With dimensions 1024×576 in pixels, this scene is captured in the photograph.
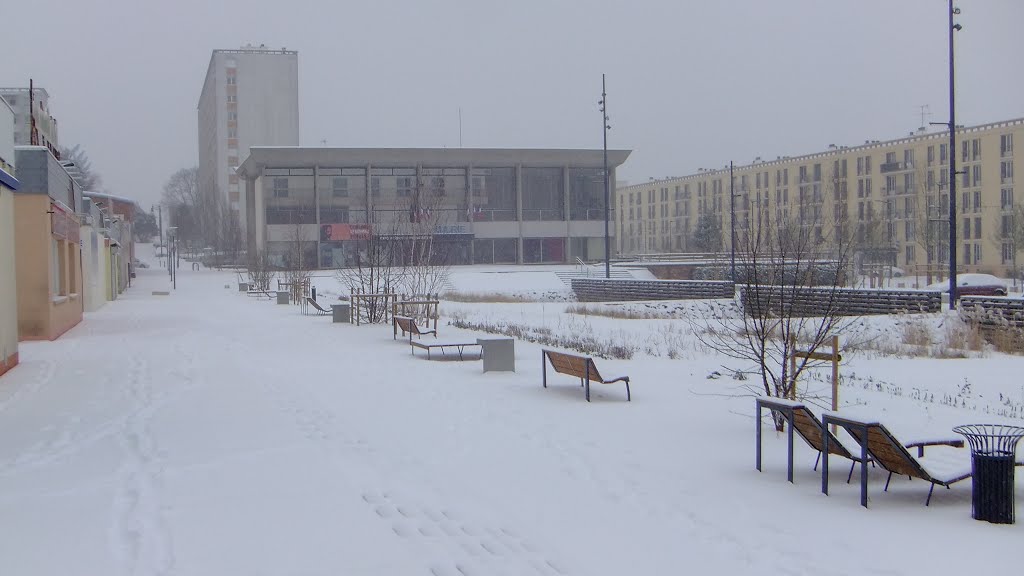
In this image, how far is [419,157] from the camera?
266 ft

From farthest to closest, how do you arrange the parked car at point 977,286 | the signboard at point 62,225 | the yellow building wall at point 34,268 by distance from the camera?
the parked car at point 977,286 → the signboard at point 62,225 → the yellow building wall at point 34,268

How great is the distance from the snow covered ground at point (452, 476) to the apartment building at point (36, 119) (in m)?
18.0

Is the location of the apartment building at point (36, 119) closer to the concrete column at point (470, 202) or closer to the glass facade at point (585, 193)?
the concrete column at point (470, 202)

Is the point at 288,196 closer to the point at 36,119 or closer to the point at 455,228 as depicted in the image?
the point at 455,228

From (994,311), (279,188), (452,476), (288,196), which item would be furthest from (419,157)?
(452,476)

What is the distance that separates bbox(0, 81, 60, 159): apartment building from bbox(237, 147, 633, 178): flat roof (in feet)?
92.1

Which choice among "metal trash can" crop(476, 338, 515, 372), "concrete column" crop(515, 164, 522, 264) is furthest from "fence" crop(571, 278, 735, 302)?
"concrete column" crop(515, 164, 522, 264)

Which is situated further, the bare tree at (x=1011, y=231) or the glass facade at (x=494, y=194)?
the glass facade at (x=494, y=194)

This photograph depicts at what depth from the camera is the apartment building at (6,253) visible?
1594 centimetres

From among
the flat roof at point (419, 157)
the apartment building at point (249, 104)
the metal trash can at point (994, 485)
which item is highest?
the apartment building at point (249, 104)

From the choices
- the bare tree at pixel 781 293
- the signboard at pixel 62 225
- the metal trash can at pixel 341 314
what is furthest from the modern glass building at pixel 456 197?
the bare tree at pixel 781 293

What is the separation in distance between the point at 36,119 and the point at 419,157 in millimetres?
50605

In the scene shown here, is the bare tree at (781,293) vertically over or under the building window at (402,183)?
under

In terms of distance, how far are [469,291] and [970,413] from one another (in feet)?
128
